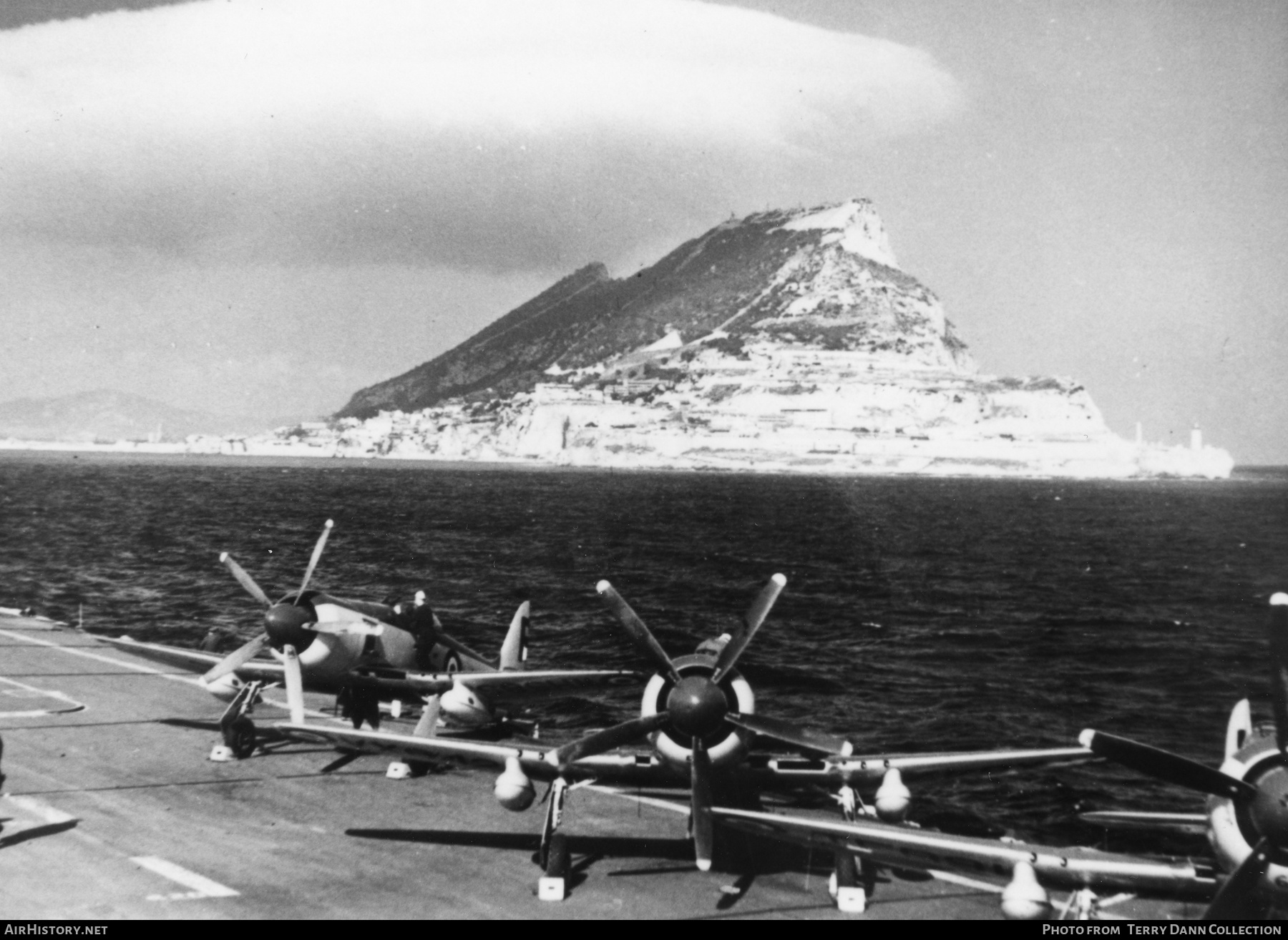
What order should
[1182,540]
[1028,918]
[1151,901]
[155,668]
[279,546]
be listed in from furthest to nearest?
[1182,540]
[279,546]
[155,668]
[1151,901]
[1028,918]

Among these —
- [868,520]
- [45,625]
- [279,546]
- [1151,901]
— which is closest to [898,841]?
[1151,901]

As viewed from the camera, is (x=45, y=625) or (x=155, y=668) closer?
(x=155, y=668)

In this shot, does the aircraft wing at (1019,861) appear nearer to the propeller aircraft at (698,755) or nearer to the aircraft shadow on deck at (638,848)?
the propeller aircraft at (698,755)

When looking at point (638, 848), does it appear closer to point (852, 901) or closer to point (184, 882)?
point (852, 901)

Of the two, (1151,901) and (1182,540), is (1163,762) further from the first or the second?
(1182,540)

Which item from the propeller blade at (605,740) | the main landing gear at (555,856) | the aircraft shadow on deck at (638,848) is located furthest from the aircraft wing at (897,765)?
the main landing gear at (555,856)

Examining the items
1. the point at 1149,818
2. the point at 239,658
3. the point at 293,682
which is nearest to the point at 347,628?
the point at 293,682
